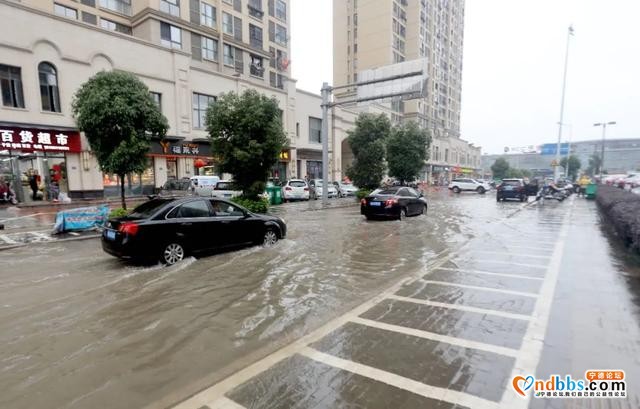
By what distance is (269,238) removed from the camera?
9.13 m

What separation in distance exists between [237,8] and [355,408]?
41303 mm

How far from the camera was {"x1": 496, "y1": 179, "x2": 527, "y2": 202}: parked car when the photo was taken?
973 inches

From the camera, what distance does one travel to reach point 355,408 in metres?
2.71

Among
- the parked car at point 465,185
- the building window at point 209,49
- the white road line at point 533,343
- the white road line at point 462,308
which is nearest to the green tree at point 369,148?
the white road line at point 533,343

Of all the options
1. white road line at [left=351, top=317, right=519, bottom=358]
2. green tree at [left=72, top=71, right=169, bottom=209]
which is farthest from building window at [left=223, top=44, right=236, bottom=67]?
white road line at [left=351, top=317, right=519, bottom=358]

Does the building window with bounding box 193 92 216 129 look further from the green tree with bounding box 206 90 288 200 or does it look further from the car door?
the car door

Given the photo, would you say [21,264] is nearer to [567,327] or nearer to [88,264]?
[88,264]

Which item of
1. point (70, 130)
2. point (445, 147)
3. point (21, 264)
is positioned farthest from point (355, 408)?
point (445, 147)

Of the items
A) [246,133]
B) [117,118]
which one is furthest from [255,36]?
[117,118]

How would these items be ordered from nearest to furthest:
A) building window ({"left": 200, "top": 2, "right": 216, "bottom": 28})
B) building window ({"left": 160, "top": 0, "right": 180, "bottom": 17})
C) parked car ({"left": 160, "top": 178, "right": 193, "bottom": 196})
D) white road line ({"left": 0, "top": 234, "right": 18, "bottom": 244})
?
white road line ({"left": 0, "top": 234, "right": 18, "bottom": 244}) → parked car ({"left": 160, "top": 178, "right": 193, "bottom": 196}) → building window ({"left": 160, "top": 0, "right": 180, "bottom": 17}) → building window ({"left": 200, "top": 2, "right": 216, "bottom": 28})

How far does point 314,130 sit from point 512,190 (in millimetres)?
20271

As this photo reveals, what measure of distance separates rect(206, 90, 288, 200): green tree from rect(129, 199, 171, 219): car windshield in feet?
20.7

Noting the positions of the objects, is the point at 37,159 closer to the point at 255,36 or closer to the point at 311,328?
the point at 311,328

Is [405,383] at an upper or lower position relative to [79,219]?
lower
